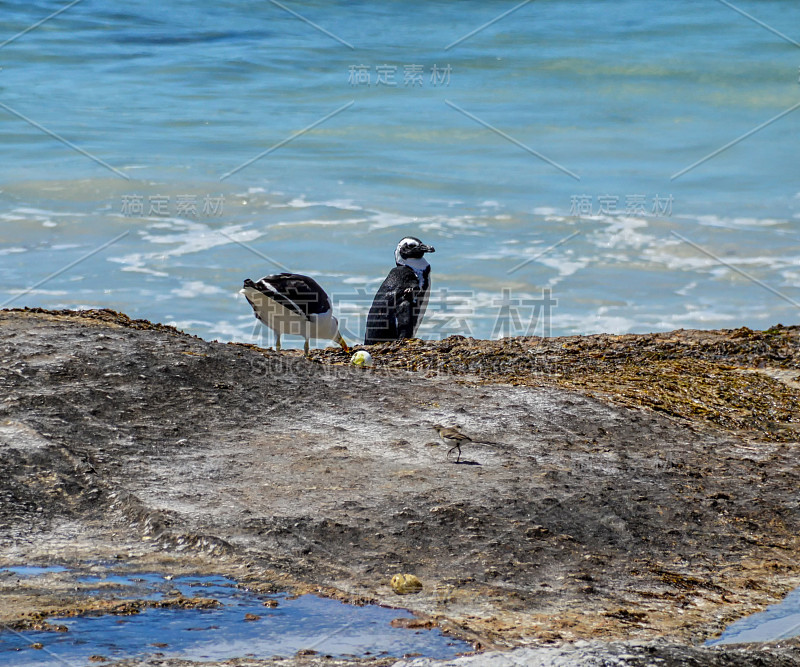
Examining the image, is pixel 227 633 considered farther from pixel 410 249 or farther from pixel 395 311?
pixel 410 249

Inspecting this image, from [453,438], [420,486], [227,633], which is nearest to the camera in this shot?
[227,633]

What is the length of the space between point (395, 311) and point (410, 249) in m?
0.71

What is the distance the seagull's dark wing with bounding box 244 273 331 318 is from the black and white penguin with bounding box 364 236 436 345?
69.2 inches

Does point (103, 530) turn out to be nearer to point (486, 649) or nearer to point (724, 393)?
point (486, 649)

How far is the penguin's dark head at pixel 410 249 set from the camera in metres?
10.8

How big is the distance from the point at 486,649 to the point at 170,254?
1110 centimetres

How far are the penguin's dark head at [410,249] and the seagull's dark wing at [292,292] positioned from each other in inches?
85.6

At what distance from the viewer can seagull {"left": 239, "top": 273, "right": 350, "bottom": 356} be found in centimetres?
869

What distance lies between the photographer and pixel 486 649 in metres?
3.49

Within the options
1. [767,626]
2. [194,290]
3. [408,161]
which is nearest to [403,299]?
[194,290]

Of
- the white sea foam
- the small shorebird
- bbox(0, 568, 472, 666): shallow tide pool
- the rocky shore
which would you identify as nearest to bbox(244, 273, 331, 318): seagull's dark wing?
the rocky shore

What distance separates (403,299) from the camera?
10.5 meters

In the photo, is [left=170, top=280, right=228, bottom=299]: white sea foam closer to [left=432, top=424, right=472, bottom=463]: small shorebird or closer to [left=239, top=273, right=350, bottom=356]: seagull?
[left=239, top=273, right=350, bottom=356]: seagull

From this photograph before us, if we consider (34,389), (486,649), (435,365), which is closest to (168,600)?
(486,649)
